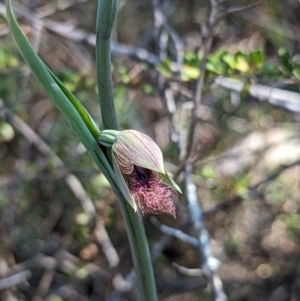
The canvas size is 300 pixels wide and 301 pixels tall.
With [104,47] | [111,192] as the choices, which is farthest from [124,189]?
[111,192]

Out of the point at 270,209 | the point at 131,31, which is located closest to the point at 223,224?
the point at 270,209

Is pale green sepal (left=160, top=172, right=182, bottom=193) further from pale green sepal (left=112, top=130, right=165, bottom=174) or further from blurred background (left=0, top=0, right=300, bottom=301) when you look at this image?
blurred background (left=0, top=0, right=300, bottom=301)

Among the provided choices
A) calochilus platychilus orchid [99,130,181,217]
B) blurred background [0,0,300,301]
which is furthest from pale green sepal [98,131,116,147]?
blurred background [0,0,300,301]

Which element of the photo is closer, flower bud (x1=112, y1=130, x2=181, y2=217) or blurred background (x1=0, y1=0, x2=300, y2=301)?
flower bud (x1=112, y1=130, x2=181, y2=217)

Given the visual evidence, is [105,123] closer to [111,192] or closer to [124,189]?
[124,189]

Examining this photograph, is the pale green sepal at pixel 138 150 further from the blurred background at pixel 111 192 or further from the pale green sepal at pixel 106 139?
the blurred background at pixel 111 192

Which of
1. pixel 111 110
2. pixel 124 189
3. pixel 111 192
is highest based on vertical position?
pixel 111 192
